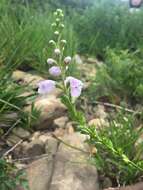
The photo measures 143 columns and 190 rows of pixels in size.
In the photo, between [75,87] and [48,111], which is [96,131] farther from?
[48,111]

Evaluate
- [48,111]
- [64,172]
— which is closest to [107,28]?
[48,111]

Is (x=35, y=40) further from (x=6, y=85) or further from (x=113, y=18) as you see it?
(x=113, y=18)

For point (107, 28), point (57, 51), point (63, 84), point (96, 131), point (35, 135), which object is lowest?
point (35, 135)

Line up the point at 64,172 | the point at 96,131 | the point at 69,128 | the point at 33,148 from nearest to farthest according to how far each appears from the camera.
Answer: the point at 96,131
the point at 64,172
the point at 33,148
the point at 69,128

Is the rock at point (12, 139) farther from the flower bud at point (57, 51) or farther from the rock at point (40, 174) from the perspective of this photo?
the flower bud at point (57, 51)

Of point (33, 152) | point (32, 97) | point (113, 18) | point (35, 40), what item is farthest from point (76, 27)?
point (33, 152)

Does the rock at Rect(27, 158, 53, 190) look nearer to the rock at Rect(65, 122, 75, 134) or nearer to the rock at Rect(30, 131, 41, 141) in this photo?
the rock at Rect(30, 131, 41, 141)

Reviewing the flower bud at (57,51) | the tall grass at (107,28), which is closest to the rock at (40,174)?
the flower bud at (57,51)
